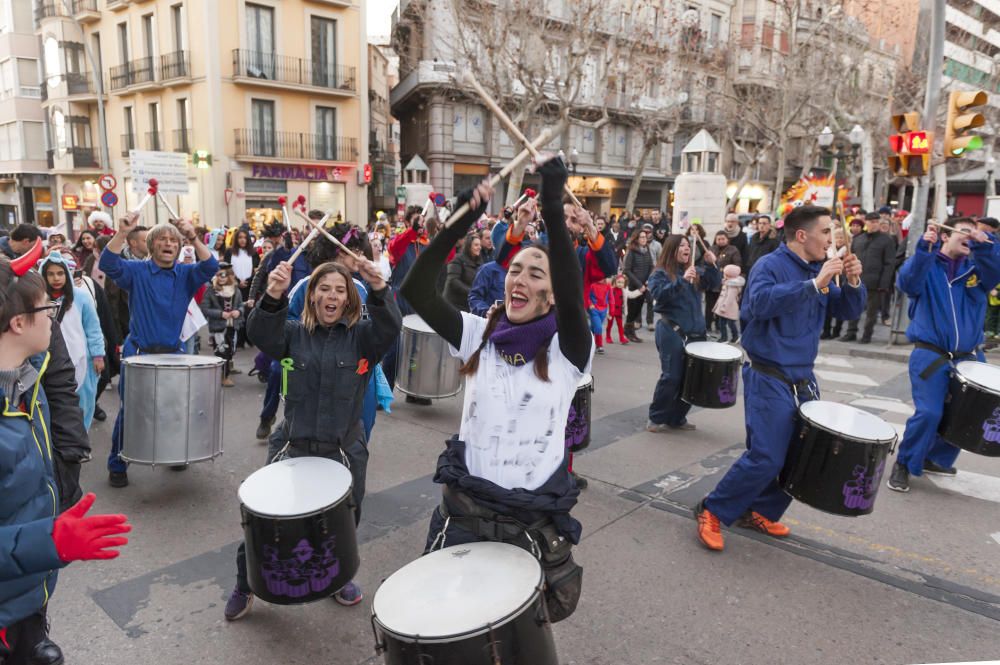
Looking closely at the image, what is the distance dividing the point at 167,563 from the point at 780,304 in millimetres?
3767

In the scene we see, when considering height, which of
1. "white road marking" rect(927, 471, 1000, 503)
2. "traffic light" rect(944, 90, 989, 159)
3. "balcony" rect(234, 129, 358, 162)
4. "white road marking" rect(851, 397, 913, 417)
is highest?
"balcony" rect(234, 129, 358, 162)

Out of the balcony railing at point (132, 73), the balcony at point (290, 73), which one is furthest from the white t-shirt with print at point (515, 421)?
the balcony railing at point (132, 73)

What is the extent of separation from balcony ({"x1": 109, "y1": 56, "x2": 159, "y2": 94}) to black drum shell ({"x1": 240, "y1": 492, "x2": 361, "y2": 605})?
2932 centimetres

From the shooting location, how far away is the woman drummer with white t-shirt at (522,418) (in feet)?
7.98

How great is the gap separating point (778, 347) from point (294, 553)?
2.84 metres

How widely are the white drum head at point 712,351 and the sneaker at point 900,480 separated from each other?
1427 millimetres

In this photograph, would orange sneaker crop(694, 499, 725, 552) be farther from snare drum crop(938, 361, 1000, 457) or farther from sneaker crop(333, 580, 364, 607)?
sneaker crop(333, 580, 364, 607)

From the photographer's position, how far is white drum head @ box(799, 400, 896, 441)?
12.2 ft

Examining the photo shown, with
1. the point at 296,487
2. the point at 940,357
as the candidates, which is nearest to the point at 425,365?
the point at 296,487

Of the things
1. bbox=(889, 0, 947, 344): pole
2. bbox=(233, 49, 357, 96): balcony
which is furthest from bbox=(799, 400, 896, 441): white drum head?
bbox=(233, 49, 357, 96): balcony

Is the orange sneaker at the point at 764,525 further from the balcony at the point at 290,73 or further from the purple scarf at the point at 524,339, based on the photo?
the balcony at the point at 290,73

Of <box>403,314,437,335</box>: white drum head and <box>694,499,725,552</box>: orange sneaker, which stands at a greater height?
<box>403,314,437,335</box>: white drum head

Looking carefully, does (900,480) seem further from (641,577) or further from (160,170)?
(160,170)

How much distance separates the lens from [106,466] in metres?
5.61
